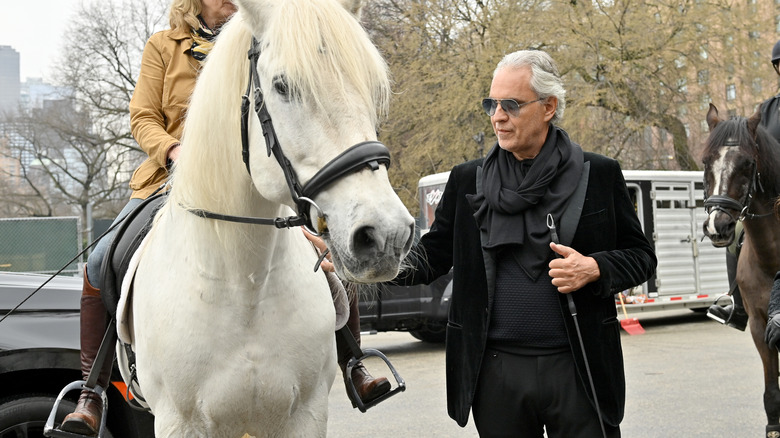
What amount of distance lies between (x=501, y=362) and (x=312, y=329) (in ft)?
2.53

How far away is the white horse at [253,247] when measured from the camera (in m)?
2.56

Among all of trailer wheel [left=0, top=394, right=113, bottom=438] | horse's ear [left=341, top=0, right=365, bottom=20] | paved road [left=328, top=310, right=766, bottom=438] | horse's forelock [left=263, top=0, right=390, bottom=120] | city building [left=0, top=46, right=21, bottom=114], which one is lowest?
paved road [left=328, top=310, right=766, bottom=438]

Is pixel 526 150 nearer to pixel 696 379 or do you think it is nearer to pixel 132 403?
pixel 132 403

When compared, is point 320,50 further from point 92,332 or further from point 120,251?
point 92,332

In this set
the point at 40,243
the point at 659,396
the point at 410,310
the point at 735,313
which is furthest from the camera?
the point at 40,243

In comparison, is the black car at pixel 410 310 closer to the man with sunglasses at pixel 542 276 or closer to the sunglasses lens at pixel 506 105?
the man with sunglasses at pixel 542 276

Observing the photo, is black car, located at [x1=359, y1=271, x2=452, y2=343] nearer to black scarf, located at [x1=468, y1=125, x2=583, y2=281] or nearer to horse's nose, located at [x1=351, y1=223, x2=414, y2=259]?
black scarf, located at [x1=468, y1=125, x2=583, y2=281]

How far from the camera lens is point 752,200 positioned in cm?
614

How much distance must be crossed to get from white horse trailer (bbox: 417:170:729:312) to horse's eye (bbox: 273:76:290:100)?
41.4 feet

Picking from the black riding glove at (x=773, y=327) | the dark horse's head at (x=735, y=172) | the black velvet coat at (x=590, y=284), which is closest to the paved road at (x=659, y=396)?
the dark horse's head at (x=735, y=172)

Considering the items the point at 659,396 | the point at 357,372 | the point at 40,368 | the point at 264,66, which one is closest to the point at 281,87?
the point at 264,66

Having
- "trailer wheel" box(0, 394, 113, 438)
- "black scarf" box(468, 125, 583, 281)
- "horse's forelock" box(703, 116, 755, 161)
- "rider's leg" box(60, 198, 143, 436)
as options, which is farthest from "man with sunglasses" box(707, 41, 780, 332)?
"trailer wheel" box(0, 394, 113, 438)

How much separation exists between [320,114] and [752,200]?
184 inches

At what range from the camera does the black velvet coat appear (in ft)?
10.3
